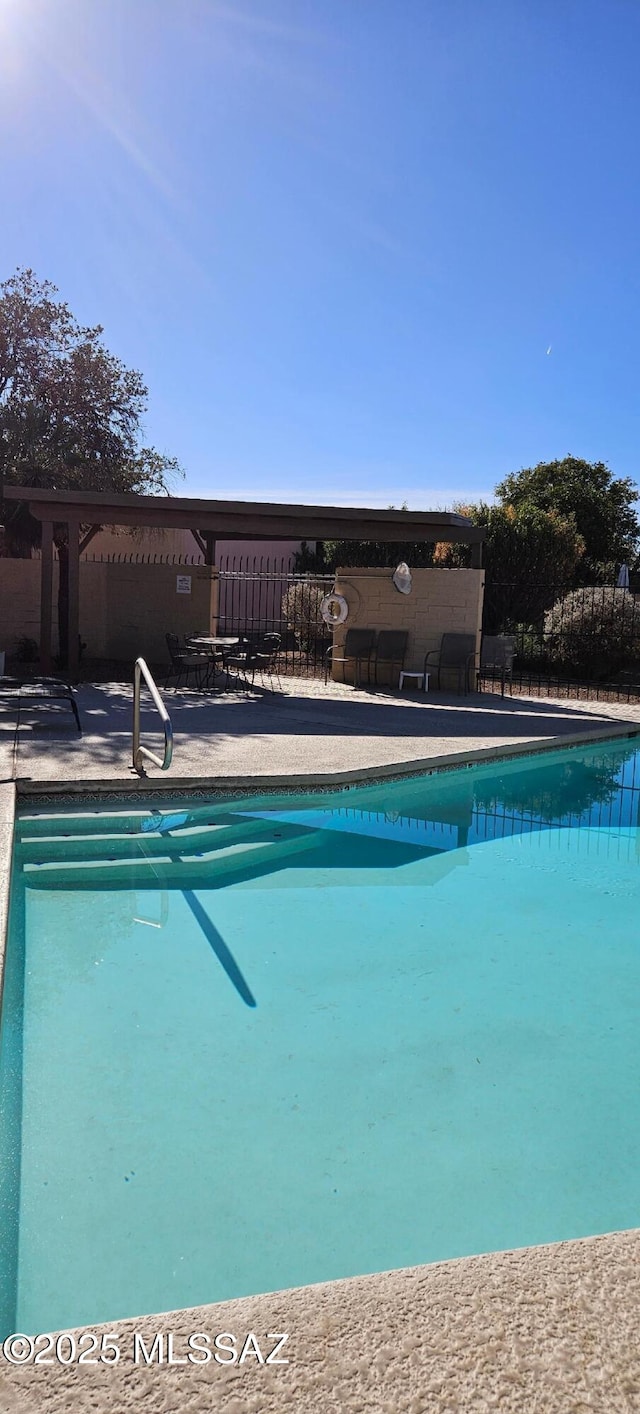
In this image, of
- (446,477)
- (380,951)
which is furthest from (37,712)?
(446,477)

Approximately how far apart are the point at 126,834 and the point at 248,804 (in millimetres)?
1109

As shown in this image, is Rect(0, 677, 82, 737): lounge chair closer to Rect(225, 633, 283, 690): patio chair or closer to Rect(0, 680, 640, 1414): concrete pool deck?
Rect(225, 633, 283, 690): patio chair

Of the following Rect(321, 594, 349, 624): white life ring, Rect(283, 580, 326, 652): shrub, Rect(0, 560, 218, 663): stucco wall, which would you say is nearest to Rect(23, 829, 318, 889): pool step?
Rect(321, 594, 349, 624): white life ring

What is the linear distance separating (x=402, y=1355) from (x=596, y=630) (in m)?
16.8

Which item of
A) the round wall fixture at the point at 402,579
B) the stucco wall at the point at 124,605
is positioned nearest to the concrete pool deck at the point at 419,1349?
the round wall fixture at the point at 402,579

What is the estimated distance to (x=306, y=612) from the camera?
2097 cm

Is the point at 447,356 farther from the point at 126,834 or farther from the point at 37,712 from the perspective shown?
the point at 126,834

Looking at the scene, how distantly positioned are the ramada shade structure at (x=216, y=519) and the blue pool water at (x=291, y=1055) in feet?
24.1

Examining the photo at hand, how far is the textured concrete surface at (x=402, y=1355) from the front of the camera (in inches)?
67.5

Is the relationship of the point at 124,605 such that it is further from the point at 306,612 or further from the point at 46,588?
the point at 306,612

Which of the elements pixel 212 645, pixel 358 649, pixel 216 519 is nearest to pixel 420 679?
pixel 358 649

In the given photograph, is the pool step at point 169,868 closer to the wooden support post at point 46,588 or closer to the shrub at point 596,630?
the wooden support post at point 46,588

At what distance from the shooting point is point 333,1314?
1933 mm

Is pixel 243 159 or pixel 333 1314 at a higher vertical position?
pixel 243 159
